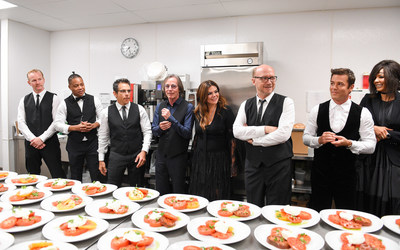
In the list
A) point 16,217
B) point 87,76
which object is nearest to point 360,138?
point 16,217

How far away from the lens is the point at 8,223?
4.62 ft

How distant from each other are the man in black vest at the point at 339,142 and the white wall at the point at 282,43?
2.12m

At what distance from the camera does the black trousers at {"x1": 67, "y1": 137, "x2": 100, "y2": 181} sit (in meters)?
3.16

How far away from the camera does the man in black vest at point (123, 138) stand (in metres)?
2.82

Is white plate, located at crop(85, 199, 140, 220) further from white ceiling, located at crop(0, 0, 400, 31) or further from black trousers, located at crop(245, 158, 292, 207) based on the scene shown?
white ceiling, located at crop(0, 0, 400, 31)

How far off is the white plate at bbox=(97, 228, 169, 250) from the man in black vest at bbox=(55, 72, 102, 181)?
191 centimetres

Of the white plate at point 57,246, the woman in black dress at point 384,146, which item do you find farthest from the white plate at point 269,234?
the woman in black dress at point 384,146

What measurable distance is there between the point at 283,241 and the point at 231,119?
69.1 inches

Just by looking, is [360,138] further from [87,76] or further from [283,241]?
[87,76]

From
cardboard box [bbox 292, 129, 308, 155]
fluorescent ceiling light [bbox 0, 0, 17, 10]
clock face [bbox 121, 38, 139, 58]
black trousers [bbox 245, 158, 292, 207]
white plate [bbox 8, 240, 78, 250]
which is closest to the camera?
white plate [bbox 8, 240, 78, 250]

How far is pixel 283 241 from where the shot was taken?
48.8 inches

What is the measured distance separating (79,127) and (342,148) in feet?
8.86

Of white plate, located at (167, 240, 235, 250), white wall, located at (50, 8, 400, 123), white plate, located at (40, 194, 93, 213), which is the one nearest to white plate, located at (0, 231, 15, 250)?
white plate, located at (40, 194, 93, 213)

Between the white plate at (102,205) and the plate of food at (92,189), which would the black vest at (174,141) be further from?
the white plate at (102,205)
